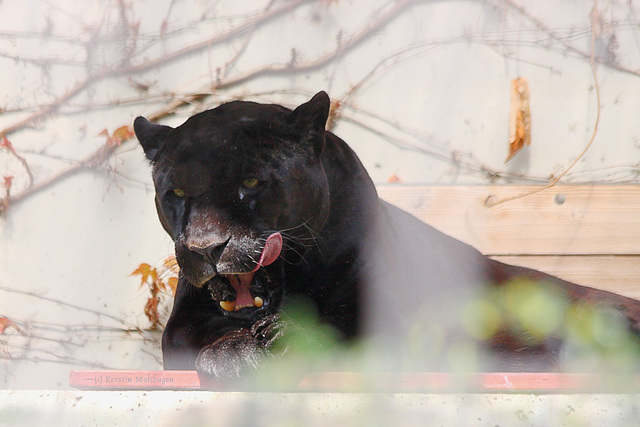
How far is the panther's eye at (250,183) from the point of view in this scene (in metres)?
1.14

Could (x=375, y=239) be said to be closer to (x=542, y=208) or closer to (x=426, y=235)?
(x=426, y=235)

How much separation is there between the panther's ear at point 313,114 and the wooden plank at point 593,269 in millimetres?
789

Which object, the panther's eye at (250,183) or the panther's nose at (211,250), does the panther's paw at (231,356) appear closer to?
the panther's nose at (211,250)

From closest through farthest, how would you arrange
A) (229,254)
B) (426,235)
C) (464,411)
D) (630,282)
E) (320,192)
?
(464,411), (229,254), (320,192), (426,235), (630,282)

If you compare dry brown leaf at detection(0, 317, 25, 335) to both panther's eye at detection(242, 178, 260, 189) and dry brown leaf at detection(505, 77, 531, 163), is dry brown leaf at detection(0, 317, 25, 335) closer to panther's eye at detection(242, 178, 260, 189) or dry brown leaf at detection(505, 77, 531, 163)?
panther's eye at detection(242, 178, 260, 189)

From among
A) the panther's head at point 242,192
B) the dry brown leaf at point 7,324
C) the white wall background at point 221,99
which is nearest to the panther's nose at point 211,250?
the panther's head at point 242,192

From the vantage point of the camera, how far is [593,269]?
179cm

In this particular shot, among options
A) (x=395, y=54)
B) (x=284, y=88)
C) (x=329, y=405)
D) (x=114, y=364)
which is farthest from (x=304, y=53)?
(x=329, y=405)

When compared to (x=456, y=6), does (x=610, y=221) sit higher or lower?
lower

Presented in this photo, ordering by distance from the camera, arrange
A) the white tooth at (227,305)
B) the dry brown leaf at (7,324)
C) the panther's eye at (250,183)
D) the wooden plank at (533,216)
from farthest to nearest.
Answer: the dry brown leaf at (7,324), the wooden plank at (533,216), the white tooth at (227,305), the panther's eye at (250,183)

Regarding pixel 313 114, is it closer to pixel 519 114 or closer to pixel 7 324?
pixel 519 114

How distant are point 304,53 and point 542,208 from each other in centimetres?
84

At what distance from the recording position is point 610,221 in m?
1.78

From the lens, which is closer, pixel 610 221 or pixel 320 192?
pixel 320 192
